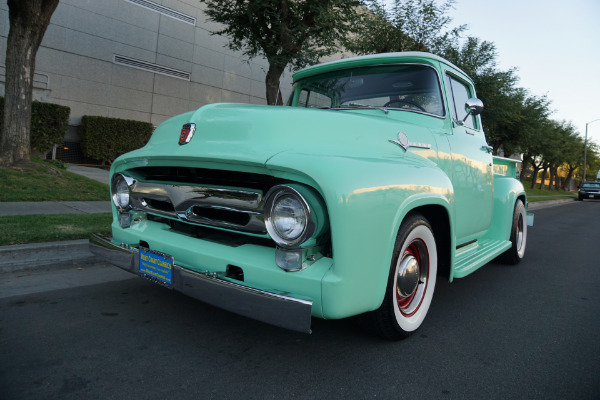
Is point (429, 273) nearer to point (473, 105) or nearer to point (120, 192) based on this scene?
point (473, 105)

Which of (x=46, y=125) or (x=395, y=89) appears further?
(x=46, y=125)

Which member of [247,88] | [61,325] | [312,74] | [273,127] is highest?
[247,88]

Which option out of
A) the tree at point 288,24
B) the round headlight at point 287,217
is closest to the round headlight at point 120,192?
the round headlight at point 287,217

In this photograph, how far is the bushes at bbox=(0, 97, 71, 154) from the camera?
36.7 feet

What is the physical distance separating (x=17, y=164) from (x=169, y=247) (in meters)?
7.55

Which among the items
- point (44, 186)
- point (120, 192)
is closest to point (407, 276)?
point (120, 192)

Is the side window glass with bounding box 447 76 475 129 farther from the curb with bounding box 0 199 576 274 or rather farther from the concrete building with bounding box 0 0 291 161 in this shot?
the concrete building with bounding box 0 0 291 161

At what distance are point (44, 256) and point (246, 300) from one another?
2.97 m

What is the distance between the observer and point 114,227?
2961mm

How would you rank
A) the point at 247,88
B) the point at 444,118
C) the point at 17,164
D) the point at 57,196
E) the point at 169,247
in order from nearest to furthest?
the point at 169,247 → the point at 444,118 → the point at 57,196 → the point at 17,164 → the point at 247,88

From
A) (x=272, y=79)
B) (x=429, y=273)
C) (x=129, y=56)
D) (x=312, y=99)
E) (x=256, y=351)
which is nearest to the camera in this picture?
(x=256, y=351)

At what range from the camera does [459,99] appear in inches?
149

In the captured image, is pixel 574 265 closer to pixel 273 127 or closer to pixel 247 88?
pixel 273 127

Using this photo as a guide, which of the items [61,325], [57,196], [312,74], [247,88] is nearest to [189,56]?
[247,88]
